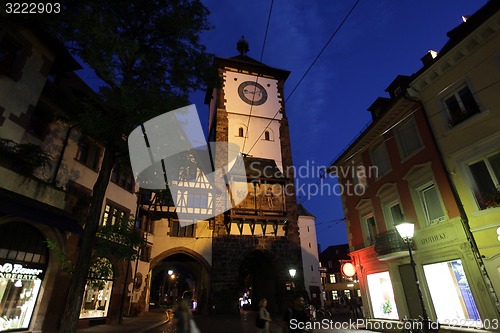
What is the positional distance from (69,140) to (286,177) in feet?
62.1

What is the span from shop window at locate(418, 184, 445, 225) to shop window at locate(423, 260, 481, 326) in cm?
163

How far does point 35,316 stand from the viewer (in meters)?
10.8

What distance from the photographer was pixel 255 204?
2502 cm

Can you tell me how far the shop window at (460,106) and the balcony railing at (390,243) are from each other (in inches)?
195

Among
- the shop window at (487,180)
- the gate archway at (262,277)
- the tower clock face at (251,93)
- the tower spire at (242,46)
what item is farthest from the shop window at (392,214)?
the tower spire at (242,46)

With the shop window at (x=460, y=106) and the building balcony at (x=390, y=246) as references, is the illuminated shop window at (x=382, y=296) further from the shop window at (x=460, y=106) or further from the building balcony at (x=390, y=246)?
the shop window at (x=460, y=106)

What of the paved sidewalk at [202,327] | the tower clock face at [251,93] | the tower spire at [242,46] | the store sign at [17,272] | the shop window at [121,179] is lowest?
the paved sidewalk at [202,327]

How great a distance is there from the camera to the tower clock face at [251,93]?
31.7m

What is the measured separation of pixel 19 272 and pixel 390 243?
48.3ft

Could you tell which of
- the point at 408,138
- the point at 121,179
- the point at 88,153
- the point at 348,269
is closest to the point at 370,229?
the point at 348,269

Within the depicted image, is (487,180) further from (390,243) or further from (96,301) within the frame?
(96,301)

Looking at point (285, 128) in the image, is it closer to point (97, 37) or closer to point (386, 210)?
point (386, 210)

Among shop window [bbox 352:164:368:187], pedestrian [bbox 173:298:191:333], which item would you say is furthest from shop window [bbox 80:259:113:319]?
shop window [bbox 352:164:368:187]

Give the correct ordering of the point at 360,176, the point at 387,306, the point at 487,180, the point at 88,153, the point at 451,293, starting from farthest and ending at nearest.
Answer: the point at 360,176, the point at 88,153, the point at 387,306, the point at 451,293, the point at 487,180
